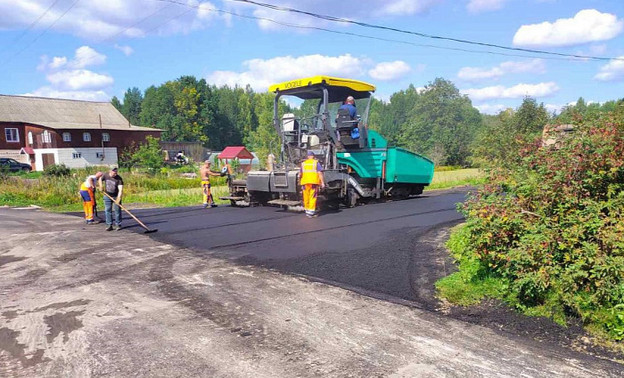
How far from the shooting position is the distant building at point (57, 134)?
144 feet

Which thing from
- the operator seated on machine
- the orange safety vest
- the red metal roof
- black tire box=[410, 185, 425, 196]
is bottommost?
black tire box=[410, 185, 425, 196]

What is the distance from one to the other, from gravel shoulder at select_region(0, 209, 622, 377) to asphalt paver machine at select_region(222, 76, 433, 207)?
539 centimetres

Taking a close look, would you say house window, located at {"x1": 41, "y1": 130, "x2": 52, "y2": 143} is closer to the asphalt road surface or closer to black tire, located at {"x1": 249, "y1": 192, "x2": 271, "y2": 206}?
black tire, located at {"x1": 249, "y1": 192, "x2": 271, "y2": 206}

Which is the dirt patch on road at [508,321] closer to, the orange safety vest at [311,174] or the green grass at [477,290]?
the green grass at [477,290]

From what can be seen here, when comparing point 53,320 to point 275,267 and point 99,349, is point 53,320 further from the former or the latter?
point 275,267

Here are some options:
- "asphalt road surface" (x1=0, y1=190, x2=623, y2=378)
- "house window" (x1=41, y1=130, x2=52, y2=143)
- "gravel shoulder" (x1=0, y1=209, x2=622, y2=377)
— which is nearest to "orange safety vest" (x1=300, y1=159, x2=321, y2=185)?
"asphalt road surface" (x1=0, y1=190, x2=623, y2=378)

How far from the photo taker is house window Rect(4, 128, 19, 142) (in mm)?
45781

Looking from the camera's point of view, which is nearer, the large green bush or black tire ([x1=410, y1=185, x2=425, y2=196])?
the large green bush

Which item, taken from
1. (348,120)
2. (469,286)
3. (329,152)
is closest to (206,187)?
(329,152)

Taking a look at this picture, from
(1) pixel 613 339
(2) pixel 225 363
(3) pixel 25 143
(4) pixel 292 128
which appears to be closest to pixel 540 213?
(1) pixel 613 339

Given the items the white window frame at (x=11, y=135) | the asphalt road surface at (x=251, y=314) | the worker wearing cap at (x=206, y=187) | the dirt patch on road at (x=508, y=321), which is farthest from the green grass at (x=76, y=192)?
the white window frame at (x=11, y=135)

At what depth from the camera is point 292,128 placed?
1177 centimetres

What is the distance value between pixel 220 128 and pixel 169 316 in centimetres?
8748

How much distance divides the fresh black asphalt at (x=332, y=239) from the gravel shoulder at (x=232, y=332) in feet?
1.72
